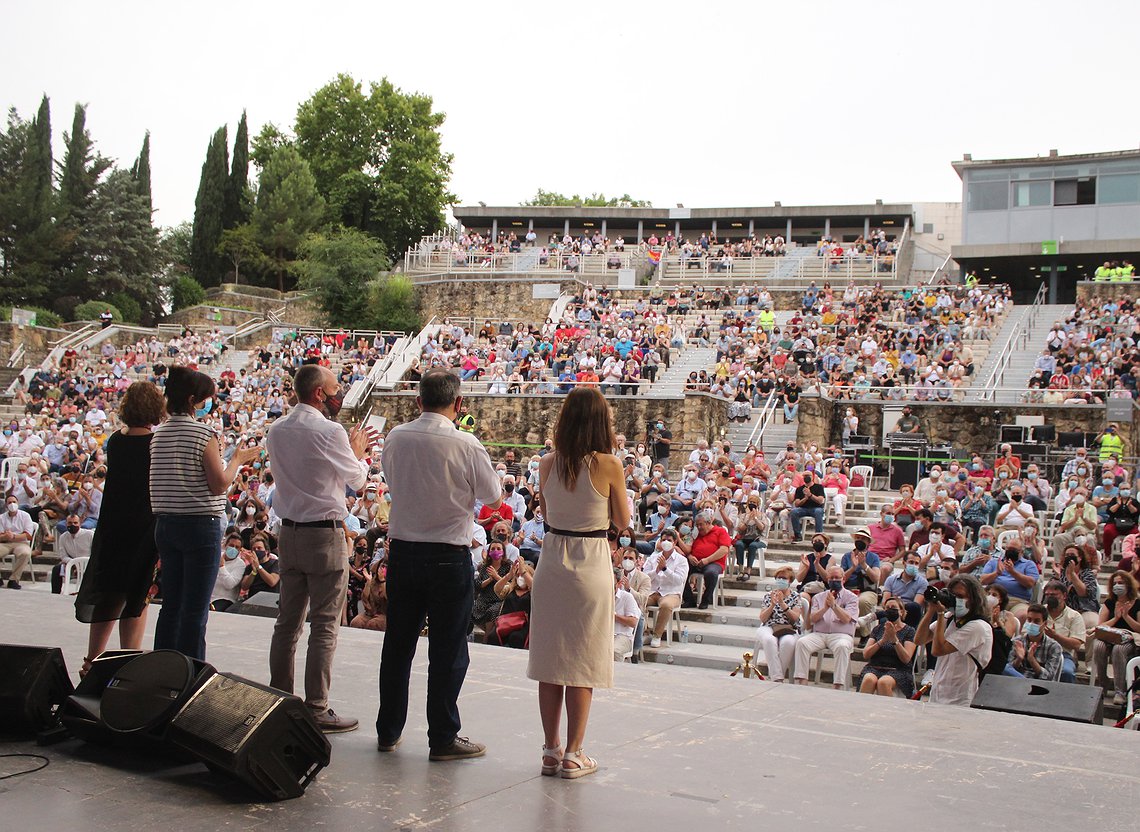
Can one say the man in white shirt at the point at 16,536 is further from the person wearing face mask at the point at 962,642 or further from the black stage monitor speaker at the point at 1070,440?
the black stage monitor speaker at the point at 1070,440

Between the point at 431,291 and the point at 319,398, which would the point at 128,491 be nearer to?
the point at 319,398

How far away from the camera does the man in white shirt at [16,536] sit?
13.2 metres

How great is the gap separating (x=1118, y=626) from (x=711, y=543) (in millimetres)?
4247

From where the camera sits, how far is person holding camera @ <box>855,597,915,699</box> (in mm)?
8148

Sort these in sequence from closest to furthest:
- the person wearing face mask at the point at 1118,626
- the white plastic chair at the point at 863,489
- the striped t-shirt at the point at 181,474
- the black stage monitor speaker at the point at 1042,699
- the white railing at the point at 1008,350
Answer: the striped t-shirt at the point at 181,474 → the black stage monitor speaker at the point at 1042,699 → the person wearing face mask at the point at 1118,626 → the white plastic chair at the point at 863,489 → the white railing at the point at 1008,350

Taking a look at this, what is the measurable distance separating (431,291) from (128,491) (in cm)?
3066

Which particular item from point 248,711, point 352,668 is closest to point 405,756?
point 248,711

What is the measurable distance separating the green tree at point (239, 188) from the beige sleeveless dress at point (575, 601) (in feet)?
137

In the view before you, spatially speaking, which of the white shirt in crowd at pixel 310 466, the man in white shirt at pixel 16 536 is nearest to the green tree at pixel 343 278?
the man in white shirt at pixel 16 536

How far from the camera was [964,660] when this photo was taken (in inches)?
266

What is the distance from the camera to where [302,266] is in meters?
35.8

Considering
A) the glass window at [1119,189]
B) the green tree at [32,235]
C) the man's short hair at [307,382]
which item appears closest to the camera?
the man's short hair at [307,382]

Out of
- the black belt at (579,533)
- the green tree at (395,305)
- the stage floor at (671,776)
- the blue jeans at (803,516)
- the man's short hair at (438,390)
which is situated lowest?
the stage floor at (671,776)

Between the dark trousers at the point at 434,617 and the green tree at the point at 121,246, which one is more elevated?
the green tree at the point at 121,246
